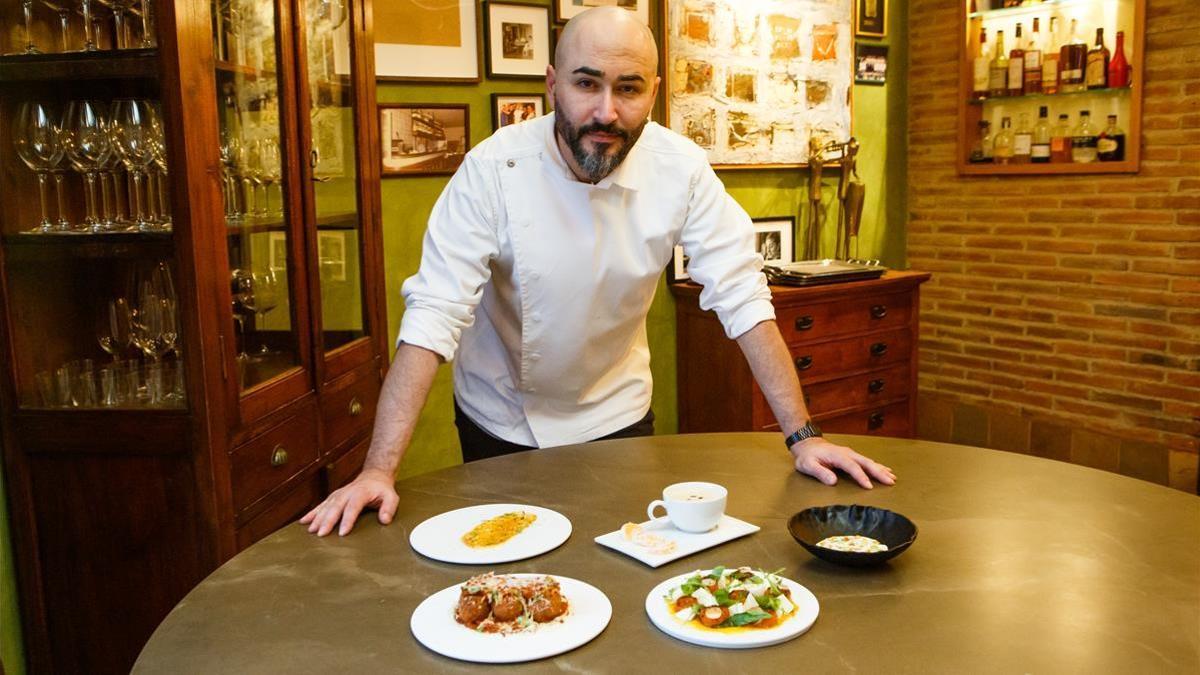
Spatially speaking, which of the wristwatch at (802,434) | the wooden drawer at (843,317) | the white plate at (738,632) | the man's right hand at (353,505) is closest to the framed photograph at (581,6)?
the wooden drawer at (843,317)

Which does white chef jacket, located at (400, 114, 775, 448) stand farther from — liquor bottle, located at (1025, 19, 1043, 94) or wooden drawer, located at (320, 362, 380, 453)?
liquor bottle, located at (1025, 19, 1043, 94)

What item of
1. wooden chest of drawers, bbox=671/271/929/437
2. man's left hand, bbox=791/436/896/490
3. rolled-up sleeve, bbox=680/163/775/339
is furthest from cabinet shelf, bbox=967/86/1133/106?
man's left hand, bbox=791/436/896/490

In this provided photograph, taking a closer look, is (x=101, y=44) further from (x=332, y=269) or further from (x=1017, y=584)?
(x=1017, y=584)

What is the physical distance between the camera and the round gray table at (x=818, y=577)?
1094 millimetres

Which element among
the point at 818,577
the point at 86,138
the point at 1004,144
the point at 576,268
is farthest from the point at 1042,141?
the point at 86,138

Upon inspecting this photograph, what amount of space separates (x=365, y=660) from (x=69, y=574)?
133cm

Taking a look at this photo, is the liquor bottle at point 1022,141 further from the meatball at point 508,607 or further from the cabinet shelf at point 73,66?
the meatball at point 508,607

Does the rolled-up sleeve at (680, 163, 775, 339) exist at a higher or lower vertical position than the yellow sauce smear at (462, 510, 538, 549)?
higher

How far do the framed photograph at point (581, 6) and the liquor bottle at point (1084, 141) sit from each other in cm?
196

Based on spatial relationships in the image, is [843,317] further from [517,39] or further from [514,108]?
[517,39]

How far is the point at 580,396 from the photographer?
223 centimetres

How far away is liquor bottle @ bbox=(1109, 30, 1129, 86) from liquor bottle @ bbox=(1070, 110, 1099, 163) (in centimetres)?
20

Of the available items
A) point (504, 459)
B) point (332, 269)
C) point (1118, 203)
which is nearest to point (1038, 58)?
point (1118, 203)

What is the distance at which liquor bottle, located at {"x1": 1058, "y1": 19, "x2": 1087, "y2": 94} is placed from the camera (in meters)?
4.21
